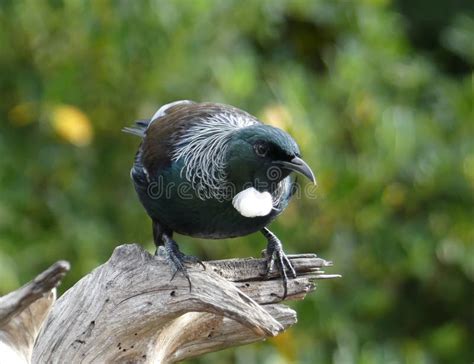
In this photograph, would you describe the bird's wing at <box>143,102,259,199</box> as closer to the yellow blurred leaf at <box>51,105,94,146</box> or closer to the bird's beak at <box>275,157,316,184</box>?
the bird's beak at <box>275,157,316,184</box>

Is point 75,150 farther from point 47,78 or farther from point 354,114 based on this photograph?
point 354,114

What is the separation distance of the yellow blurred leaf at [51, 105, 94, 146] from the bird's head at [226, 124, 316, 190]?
1.56m

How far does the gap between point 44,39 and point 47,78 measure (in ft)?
0.56

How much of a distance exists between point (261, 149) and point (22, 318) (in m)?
0.80

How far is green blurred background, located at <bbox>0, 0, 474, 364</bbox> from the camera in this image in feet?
13.9

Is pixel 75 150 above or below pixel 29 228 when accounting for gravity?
above

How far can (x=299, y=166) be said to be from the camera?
2729mm

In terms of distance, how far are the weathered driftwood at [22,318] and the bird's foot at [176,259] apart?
0.36 m

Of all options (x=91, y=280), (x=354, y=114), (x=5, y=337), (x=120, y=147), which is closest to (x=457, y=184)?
(x=354, y=114)

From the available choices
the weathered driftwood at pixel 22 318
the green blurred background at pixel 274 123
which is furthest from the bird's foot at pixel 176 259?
the green blurred background at pixel 274 123

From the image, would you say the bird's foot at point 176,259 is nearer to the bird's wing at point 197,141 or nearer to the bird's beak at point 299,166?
the bird's wing at point 197,141

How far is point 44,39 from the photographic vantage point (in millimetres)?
4340

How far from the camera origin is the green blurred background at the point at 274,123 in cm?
423

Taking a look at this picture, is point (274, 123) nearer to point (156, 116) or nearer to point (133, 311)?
point (156, 116)
